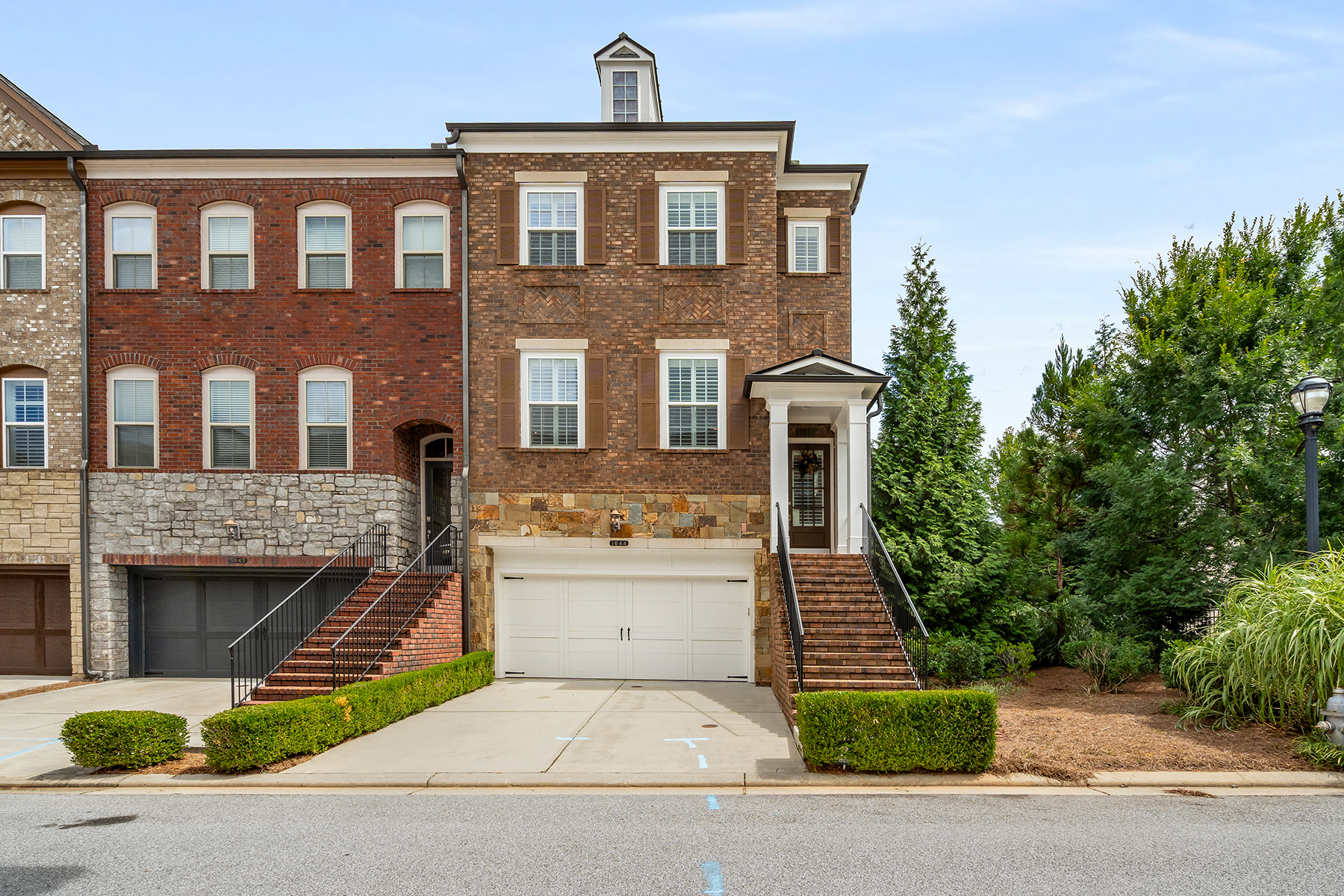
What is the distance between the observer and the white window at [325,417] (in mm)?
15805

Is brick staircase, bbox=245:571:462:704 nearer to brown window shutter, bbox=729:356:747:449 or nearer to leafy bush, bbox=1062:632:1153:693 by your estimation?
brown window shutter, bbox=729:356:747:449

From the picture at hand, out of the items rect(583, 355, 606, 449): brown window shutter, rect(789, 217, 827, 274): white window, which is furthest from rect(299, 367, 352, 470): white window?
rect(789, 217, 827, 274): white window

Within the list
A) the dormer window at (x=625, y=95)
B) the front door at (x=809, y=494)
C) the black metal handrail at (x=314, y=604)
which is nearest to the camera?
the black metal handrail at (x=314, y=604)

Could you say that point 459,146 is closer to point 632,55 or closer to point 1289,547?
point 632,55

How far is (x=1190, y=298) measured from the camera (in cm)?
1486

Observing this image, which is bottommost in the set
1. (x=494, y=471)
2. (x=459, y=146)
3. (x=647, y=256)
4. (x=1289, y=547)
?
(x=1289, y=547)

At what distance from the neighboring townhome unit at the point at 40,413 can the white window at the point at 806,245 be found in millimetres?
13294

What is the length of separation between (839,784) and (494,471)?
9148 mm

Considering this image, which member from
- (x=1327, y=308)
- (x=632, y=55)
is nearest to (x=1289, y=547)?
(x=1327, y=308)

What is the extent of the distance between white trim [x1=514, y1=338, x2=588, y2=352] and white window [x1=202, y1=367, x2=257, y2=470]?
4952mm

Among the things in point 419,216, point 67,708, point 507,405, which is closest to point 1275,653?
point 507,405

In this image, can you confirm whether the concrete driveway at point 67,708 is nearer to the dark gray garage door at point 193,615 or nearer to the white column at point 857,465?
the dark gray garage door at point 193,615

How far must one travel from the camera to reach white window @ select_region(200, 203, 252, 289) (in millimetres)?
15953

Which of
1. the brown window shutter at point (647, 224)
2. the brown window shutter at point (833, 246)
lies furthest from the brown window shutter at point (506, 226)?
the brown window shutter at point (833, 246)
